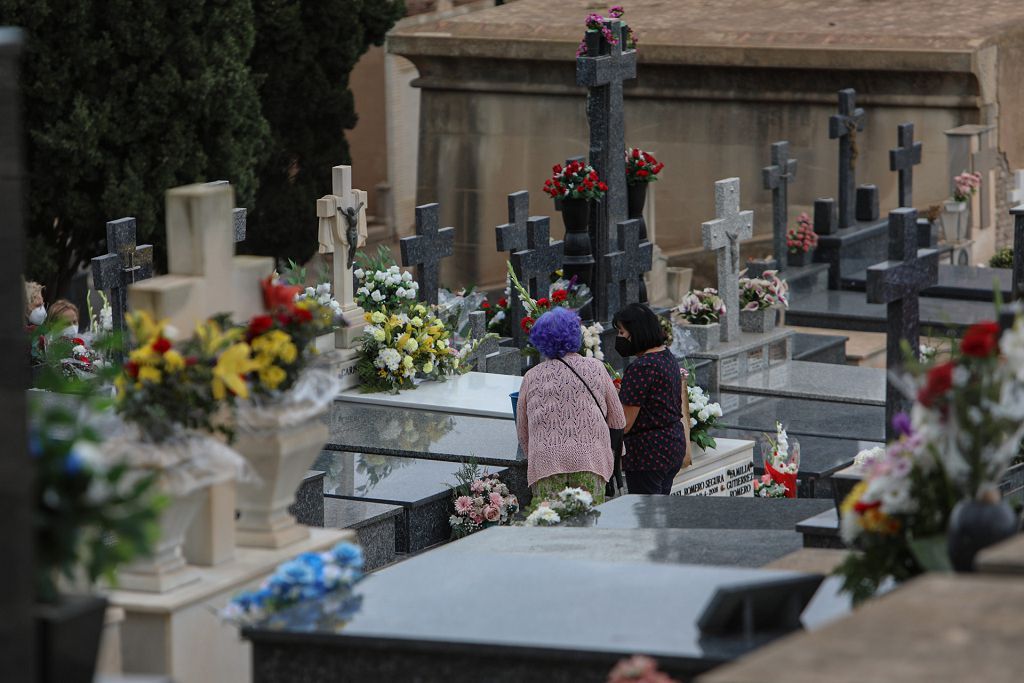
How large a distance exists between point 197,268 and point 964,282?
39.4 ft

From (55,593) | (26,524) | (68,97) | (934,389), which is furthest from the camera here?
(68,97)

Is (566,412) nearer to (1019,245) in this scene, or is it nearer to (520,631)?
(520,631)

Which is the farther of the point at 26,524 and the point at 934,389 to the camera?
the point at 934,389

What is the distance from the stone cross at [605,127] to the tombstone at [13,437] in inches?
371

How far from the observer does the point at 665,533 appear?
6.11m

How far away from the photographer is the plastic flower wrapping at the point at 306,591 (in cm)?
417

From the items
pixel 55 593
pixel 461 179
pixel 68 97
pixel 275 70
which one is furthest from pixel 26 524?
pixel 461 179

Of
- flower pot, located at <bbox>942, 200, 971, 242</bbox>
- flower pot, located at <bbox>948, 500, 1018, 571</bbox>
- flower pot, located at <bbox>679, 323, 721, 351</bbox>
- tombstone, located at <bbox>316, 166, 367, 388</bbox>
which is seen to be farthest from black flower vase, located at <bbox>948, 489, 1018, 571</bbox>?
flower pot, located at <bbox>942, 200, 971, 242</bbox>

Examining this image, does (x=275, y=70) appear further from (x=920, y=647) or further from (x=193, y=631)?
(x=920, y=647)

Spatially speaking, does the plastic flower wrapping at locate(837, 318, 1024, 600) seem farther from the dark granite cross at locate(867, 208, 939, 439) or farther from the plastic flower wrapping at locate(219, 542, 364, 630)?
the dark granite cross at locate(867, 208, 939, 439)

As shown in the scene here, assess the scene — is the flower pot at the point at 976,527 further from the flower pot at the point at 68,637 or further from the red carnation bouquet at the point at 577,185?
the red carnation bouquet at the point at 577,185

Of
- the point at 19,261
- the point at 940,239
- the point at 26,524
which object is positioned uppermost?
the point at 19,261

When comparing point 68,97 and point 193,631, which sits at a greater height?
point 68,97

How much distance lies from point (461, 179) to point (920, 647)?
1690cm
